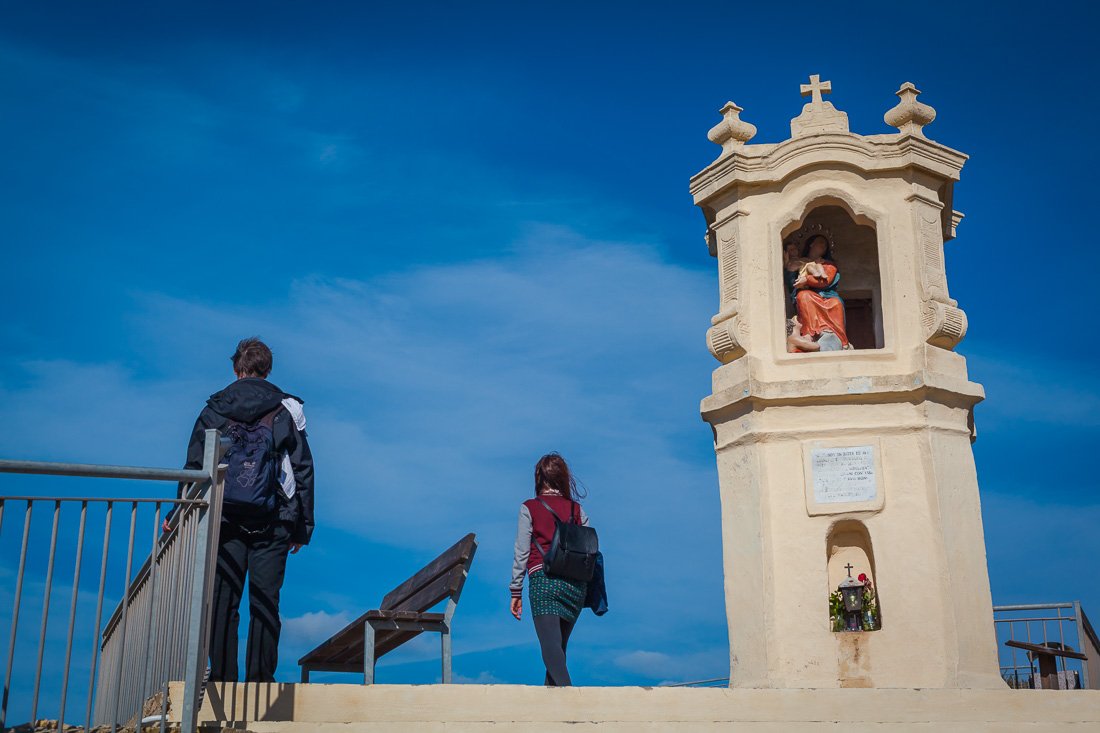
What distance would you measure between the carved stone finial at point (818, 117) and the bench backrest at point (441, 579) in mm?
5387

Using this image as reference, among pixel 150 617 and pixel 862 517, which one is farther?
pixel 862 517

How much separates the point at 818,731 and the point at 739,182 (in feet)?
19.6

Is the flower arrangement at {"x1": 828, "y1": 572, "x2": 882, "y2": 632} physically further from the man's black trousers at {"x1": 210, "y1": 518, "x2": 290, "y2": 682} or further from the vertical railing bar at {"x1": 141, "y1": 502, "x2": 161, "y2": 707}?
the vertical railing bar at {"x1": 141, "y1": 502, "x2": 161, "y2": 707}

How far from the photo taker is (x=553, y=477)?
8.55 m

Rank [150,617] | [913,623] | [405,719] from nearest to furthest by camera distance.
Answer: [150,617]
[405,719]
[913,623]

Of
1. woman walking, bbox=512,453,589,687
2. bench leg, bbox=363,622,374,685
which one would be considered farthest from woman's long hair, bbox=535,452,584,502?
bench leg, bbox=363,622,374,685

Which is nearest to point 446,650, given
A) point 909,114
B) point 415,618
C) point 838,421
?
point 415,618

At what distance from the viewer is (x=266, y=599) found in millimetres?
7273

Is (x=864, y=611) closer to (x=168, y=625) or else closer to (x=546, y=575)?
(x=546, y=575)

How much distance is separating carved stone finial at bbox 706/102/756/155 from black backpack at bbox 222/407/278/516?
6229 millimetres

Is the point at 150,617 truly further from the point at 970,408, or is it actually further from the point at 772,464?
the point at 970,408

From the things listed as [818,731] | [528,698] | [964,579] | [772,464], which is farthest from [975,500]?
[528,698]

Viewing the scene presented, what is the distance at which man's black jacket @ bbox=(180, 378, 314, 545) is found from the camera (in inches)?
294

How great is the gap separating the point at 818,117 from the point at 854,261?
1.63 m
